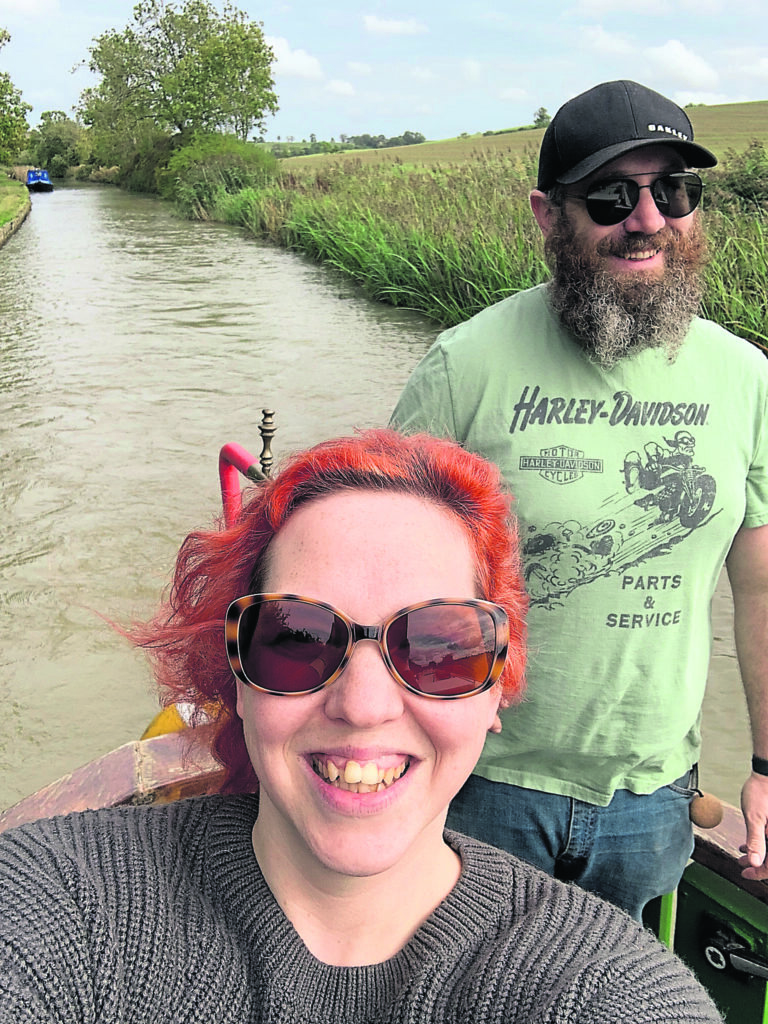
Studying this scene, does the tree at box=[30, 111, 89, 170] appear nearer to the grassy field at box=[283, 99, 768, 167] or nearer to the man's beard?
the grassy field at box=[283, 99, 768, 167]

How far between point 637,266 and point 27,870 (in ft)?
4.59

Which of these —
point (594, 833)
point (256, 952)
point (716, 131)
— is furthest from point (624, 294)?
point (716, 131)

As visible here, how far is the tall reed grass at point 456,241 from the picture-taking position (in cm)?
785

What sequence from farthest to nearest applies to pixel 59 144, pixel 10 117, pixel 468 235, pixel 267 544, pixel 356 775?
pixel 59 144
pixel 10 117
pixel 468 235
pixel 267 544
pixel 356 775

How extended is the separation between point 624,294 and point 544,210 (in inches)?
10.7

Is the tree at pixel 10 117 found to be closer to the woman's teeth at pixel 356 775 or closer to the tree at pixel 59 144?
the tree at pixel 59 144

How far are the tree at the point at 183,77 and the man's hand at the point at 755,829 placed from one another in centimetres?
5025

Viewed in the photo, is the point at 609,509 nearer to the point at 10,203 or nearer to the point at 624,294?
the point at 624,294

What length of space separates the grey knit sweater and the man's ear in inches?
46.8

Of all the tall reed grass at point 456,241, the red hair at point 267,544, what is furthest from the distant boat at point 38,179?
the red hair at point 267,544

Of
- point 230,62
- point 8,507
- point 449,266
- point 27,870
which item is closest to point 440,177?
point 449,266

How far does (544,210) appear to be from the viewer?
1.89 meters

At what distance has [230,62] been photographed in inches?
1987

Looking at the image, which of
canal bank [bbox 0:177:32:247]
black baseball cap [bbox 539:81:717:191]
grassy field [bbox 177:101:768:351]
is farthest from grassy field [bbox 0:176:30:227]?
black baseball cap [bbox 539:81:717:191]
